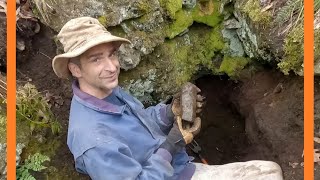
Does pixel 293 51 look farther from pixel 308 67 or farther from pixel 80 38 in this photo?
pixel 80 38

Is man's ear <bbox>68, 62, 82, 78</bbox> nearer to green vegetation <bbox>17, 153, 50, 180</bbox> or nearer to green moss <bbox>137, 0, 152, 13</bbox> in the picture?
green vegetation <bbox>17, 153, 50, 180</bbox>

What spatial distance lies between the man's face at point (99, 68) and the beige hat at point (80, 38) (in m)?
0.08

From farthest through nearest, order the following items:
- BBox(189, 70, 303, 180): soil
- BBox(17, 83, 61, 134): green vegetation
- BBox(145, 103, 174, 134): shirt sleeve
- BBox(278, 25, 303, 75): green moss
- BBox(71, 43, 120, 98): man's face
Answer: BBox(189, 70, 303, 180): soil
BBox(278, 25, 303, 75): green moss
BBox(17, 83, 61, 134): green vegetation
BBox(145, 103, 174, 134): shirt sleeve
BBox(71, 43, 120, 98): man's face

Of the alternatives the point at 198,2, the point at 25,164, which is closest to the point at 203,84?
the point at 198,2

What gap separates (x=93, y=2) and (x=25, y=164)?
170 centimetres

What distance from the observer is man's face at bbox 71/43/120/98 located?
11.0 feet

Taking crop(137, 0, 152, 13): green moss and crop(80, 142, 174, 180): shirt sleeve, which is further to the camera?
crop(137, 0, 152, 13): green moss

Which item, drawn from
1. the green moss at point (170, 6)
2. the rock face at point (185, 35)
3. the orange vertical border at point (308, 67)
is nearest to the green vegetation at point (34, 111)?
the rock face at point (185, 35)

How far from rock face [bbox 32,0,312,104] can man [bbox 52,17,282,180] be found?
1089 millimetres

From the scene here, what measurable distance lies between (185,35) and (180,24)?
0.19 metres

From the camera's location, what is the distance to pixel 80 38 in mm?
3320

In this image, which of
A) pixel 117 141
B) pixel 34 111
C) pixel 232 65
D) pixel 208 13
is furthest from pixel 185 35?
pixel 117 141

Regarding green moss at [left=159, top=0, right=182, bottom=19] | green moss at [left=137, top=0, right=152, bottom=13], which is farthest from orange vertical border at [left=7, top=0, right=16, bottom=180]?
green moss at [left=159, top=0, right=182, bottom=19]

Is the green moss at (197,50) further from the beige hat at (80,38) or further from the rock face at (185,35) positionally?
the beige hat at (80,38)
